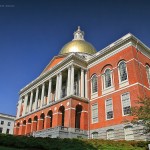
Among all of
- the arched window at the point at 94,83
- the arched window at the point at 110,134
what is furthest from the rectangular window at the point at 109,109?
the arched window at the point at 94,83

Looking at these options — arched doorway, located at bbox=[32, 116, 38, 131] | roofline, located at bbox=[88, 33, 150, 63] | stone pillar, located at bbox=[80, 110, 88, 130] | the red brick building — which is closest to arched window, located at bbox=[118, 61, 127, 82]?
the red brick building

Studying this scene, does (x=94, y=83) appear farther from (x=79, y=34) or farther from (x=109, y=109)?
(x=79, y=34)

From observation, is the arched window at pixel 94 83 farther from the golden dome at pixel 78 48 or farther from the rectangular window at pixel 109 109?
the golden dome at pixel 78 48

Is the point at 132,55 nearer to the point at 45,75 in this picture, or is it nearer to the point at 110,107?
the point at 110,107

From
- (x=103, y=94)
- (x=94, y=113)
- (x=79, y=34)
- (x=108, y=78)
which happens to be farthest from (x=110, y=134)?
(x=79, y=34)

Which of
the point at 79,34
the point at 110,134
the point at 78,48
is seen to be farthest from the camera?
the point at 79,34

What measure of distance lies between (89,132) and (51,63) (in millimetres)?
22393

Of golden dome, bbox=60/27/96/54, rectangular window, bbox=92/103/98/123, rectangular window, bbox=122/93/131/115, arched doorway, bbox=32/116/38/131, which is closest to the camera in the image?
rectangular window, bbox=122/93/131/115

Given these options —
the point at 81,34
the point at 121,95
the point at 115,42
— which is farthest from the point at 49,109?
the point at 81,34

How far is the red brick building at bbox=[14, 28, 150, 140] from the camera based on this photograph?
94.8 feet

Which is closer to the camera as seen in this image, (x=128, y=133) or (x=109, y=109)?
(x=128, y=133)

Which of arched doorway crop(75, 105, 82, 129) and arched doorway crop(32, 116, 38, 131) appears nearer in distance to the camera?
arched doorway crop(75, 105, 82, 129)

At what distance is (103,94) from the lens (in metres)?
33.6

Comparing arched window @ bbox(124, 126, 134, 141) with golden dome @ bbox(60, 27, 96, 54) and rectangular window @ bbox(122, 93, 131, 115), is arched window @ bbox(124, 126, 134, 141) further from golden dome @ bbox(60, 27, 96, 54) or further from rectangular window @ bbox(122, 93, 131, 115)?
golden dome @ bbox(60, 27, 96, 54)
